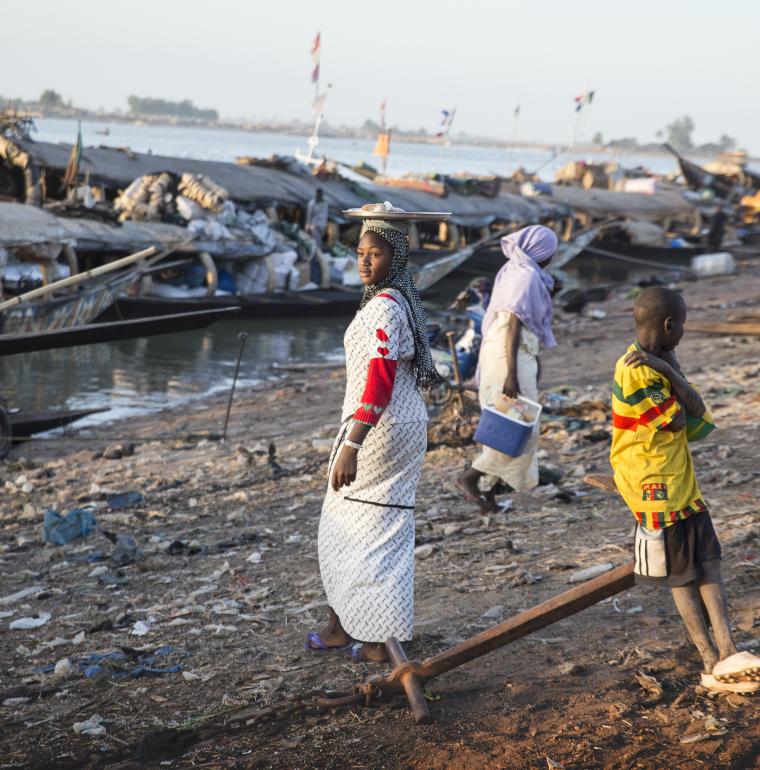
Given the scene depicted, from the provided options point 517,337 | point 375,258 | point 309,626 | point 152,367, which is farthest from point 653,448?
point 152,367

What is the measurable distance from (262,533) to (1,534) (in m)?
1.56

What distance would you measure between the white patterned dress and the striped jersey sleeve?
81cm

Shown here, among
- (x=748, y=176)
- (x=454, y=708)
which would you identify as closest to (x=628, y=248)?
(x=748, y=176)

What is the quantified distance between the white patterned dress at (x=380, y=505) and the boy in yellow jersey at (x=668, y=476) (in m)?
0.80

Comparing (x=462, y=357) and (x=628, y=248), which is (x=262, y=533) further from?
(x=628, y=248)

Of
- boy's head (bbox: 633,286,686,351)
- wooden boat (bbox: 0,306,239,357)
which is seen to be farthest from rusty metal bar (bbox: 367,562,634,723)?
wooden boat (bbox: 0,306,239,357)

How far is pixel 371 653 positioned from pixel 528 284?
2398 millimetres

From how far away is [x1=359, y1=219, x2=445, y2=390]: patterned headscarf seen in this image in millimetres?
3463

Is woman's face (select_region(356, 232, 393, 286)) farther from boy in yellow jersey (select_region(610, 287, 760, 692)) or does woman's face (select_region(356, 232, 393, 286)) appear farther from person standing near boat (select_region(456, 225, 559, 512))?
person standing near boat (select_region(456, 225, 559, 512))

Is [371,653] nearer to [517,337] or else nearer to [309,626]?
[309,626]

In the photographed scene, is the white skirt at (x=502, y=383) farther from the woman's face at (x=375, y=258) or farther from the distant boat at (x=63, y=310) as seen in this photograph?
the distant boat at (x=63, y=310)

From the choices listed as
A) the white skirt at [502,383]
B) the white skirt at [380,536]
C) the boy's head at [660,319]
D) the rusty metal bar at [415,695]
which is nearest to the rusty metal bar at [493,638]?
the rusty metal bar at [415,695]

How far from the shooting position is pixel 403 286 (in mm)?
3494

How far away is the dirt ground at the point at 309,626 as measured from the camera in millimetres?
2863
